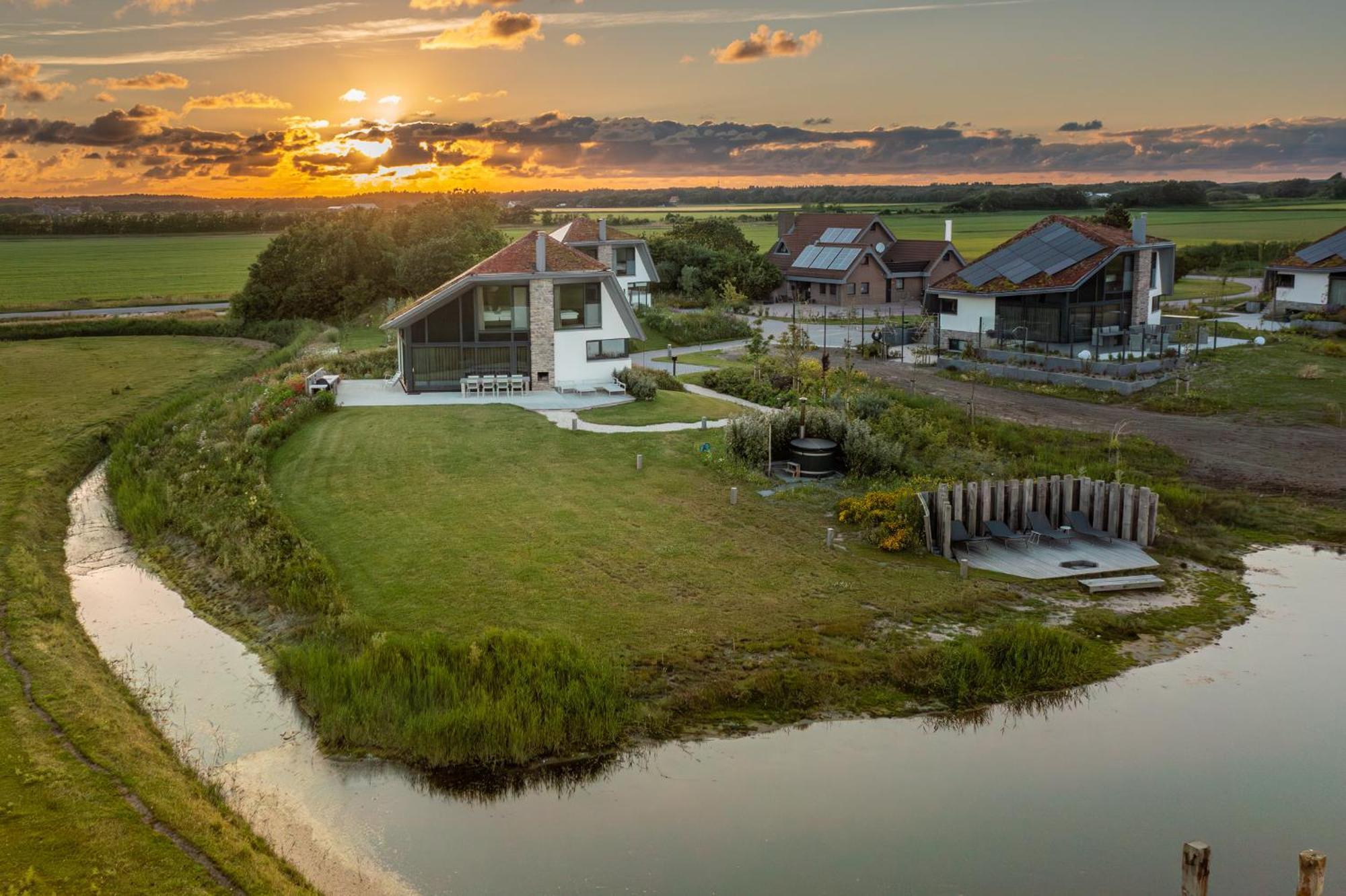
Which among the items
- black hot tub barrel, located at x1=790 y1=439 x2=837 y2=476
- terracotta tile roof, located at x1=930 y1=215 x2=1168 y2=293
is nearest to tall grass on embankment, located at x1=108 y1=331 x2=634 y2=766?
black hot tub barrel, located at x1=790 y1=439 x2=837 y2=476

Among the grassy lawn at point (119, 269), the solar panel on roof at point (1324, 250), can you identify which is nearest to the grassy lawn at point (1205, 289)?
the solar panel on roof at point (1324, 250)

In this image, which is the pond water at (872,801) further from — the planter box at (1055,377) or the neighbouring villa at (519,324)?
the planter box at (1055,377)

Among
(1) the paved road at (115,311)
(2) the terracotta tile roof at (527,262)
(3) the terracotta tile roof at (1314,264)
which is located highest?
(3) the terracotta tile roof at (1314,264)

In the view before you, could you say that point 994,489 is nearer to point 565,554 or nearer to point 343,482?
point 565,554

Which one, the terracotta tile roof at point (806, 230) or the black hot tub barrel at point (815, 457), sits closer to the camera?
the black hot tub barrel at point (815, 457)

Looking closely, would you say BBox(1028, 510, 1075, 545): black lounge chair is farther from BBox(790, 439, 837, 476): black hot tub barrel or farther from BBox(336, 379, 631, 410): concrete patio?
BBox(336, 379, 631, 410): concrete patio
